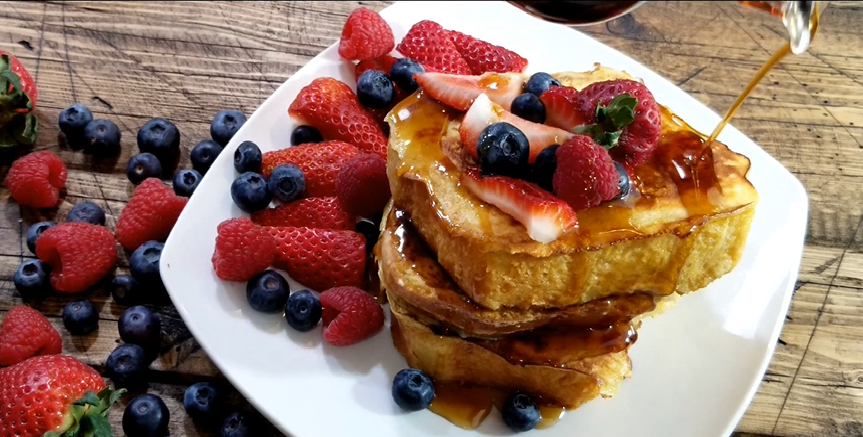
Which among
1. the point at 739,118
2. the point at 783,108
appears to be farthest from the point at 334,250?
the point at 783,108

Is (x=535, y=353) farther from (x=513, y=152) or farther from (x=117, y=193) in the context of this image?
(x=117, y=193)

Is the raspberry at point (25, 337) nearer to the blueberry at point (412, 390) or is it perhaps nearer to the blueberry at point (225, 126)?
the blueberry at point (225, 126)

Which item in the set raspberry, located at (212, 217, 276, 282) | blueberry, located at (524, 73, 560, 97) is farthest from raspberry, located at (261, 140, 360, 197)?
blueberry, located at (524, 73, 560, 97)

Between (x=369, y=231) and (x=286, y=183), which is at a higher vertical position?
(x=286, y=183)

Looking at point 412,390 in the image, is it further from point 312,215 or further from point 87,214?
point 87,214

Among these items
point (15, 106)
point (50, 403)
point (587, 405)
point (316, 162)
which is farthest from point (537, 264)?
point (15, 106)

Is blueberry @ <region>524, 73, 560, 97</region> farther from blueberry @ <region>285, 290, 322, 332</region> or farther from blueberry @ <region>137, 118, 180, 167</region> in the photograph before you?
blueberry @ <region>137, 118, 180, 167</region>
